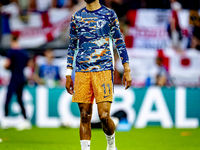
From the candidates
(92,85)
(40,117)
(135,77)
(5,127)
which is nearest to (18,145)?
(92,85)

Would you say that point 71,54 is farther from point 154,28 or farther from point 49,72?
point 154,28

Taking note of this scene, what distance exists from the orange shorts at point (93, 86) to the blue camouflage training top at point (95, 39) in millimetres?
72

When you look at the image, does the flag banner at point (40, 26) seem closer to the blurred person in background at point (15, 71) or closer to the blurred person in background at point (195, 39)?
the blurred person in background at point (195, 39)

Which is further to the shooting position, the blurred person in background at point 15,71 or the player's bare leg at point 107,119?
the blurred person in background at point 15,71

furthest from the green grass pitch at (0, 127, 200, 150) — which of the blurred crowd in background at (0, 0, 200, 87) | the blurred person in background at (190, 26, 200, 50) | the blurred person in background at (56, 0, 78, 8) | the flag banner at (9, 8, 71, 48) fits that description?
the blurred person in background at (56, 0, 78, 8)

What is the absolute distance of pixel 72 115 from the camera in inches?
459

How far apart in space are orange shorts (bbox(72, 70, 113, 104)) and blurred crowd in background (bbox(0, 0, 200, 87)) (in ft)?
32.6

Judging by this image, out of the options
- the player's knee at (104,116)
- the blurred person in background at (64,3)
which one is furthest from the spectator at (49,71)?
the player's knee at (104,116)

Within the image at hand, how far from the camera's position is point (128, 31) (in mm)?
15875

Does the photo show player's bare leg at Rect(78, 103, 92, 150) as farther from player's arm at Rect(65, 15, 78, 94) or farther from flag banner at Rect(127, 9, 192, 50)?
flag banner at Rect(127, 9, 192, 50)

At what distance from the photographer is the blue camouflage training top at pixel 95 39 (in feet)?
16.6

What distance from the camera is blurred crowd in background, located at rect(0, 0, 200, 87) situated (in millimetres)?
15617

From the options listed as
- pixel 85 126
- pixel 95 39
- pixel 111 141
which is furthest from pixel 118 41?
pixel 111 141

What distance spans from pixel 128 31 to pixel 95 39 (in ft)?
35.9
